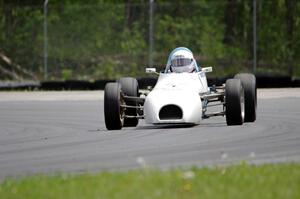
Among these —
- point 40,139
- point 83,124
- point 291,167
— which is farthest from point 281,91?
point 291,167

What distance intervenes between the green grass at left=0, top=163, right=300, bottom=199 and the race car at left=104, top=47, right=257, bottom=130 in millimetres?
5314

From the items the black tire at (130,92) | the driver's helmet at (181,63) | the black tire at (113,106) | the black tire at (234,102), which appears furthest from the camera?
the driver's helmet at (181,63)

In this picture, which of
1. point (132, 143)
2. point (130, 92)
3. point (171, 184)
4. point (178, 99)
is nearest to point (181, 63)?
point (130, 92)

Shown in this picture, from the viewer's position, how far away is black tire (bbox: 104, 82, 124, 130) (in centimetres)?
1642

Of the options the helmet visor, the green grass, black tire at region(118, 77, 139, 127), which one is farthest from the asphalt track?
the helmet visor

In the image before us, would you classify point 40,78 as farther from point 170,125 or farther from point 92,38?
point 170,125

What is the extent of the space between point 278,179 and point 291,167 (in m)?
1.00

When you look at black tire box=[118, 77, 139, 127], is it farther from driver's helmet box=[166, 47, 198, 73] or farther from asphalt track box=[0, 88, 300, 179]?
driver's helmet box=[166, 47, 198, 73]

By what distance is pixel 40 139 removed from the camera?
50.5 feet

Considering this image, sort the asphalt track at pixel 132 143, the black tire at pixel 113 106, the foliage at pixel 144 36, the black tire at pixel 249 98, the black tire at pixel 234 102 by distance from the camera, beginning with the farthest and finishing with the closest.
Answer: the foliage at pixel 144 36 < the black tire at pixel 249 98 < the black tire at pixel 113 106 < the black tire at pixel 234 102 < the asphalt track at pixel 132 143

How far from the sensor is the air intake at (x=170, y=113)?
52.0ft

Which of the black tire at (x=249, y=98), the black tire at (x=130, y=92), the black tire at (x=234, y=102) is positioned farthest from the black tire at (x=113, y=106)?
the black tire at (x=249, y=98)

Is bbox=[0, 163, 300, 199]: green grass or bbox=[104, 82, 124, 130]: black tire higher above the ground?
bbox=[0, 163, 300, 199]: green grass

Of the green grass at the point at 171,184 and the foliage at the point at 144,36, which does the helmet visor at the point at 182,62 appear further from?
the foliage at the point at 144,36
